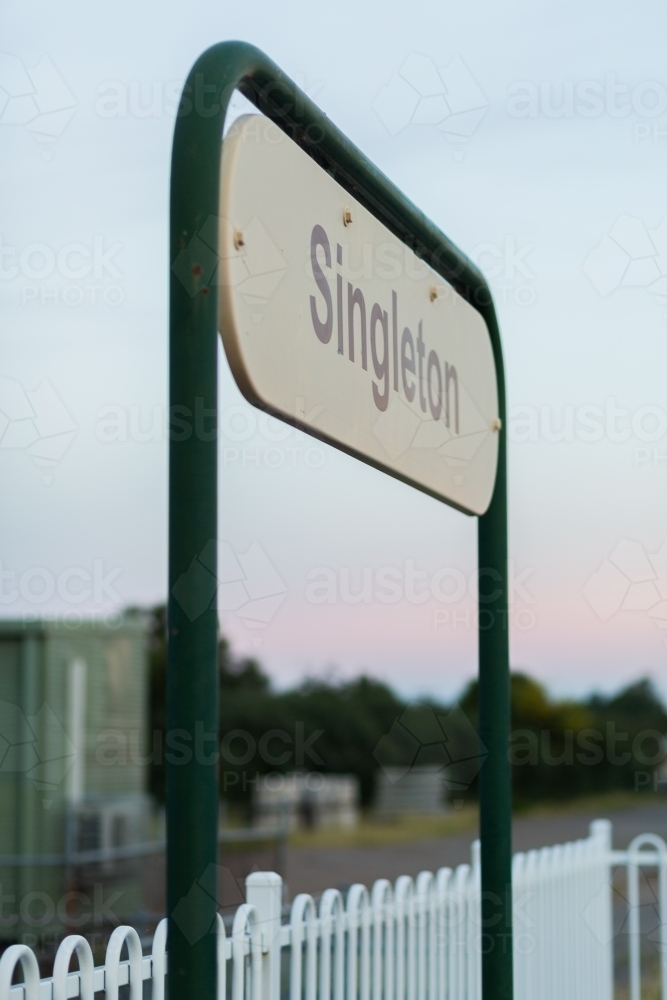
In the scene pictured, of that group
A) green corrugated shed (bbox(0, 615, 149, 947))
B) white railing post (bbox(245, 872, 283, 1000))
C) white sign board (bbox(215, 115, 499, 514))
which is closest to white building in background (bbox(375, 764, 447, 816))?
green corrugated shed (bbox(0, 615, 149, 947))

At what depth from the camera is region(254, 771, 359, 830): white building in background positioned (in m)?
28.9

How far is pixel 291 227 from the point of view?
1.71 m

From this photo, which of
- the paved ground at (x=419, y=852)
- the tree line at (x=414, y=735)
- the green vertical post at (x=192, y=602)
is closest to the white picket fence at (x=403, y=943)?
the green vertical post at (x=192, y=602)

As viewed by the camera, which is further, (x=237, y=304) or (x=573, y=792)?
(x=573, y=792)

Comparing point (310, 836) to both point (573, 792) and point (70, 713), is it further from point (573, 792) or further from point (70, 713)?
point (70, 713)

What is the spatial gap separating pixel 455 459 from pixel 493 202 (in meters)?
2.98

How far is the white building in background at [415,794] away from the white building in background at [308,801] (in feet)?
3.15

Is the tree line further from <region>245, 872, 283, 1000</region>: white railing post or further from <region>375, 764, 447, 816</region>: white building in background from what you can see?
<region>245, 872, 283, 1000</region>: white railing post

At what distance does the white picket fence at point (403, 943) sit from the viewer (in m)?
2.36

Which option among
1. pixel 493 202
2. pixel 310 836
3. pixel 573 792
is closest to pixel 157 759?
pixel 310 836

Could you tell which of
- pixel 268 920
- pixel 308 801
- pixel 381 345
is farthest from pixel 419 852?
pixel 381 345

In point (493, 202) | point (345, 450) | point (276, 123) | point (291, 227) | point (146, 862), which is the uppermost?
point (493, 202)

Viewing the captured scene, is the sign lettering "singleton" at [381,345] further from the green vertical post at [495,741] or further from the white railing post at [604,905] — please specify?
the white railing post at [604,905]

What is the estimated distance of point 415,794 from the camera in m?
31.5
